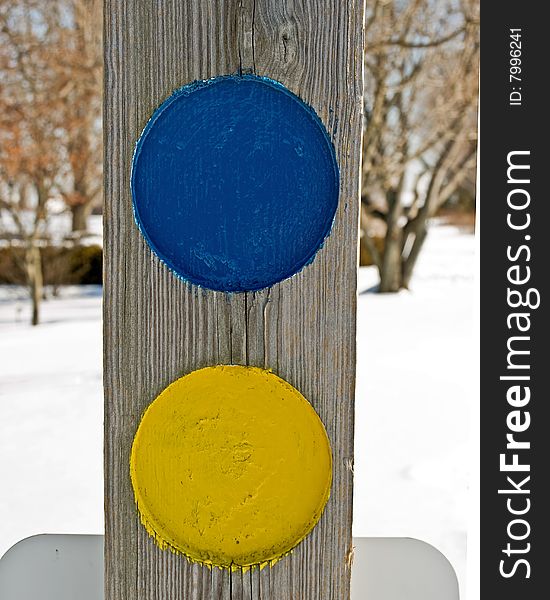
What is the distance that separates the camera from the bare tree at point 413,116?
7.58 meters

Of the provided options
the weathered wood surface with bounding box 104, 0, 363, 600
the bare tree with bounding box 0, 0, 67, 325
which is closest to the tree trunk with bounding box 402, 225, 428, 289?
the bare tree with bounding box 0, 0, 67, 325

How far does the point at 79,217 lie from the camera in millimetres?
8500

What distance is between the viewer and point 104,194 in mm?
1054

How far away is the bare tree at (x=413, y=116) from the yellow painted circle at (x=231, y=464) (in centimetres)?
679

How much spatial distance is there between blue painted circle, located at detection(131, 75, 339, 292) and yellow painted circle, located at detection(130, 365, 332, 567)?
0.50ft

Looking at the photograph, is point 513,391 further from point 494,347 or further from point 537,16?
point 537,16

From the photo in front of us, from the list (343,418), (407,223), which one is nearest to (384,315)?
(407,223)

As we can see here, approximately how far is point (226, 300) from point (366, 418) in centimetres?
388

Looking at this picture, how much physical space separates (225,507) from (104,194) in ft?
1.46

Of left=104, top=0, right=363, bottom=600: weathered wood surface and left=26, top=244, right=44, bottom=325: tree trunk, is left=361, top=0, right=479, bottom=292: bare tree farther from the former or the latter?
left=104, top=0, right=363, bottom=600: weathered wood surface

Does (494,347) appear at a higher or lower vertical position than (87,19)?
lower

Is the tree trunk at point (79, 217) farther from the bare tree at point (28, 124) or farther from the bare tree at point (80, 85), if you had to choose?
the bare tree at point (28, 124)

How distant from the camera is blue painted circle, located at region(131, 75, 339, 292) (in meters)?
1.02

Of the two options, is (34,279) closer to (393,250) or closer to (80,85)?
(80,85)
